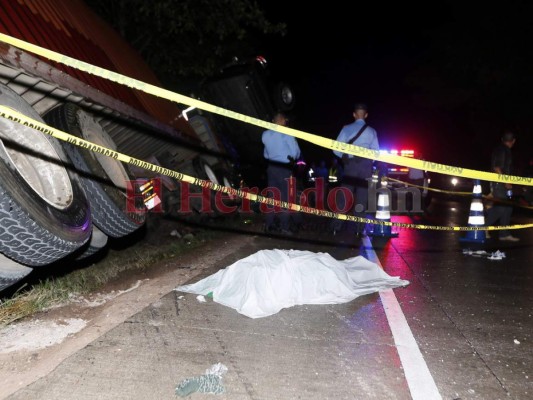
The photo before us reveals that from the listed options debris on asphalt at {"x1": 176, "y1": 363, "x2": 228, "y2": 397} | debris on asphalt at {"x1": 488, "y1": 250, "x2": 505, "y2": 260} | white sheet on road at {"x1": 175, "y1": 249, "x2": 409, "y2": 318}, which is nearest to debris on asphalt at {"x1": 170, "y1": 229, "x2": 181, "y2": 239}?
white sheet on road at {"x1": 175, "y1": 249, "x2": 409, "y2": 318}

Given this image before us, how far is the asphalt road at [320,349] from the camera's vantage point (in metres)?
2.34

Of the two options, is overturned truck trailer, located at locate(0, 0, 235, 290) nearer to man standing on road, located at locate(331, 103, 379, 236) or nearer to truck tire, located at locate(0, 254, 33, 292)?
truck tire, located at locate(0, 254, 33, 292)

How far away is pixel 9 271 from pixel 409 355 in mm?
2674

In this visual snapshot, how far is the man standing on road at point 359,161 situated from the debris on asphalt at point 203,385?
4.66 m

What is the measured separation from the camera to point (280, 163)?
6.90 m

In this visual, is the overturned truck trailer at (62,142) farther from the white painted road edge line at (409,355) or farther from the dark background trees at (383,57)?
the dark background trees at (383,57)

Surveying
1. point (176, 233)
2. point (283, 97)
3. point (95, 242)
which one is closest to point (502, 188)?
point (283, 97)

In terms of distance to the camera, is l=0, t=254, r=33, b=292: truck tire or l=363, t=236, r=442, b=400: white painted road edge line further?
l=0, t=254, r=33, b=292: truck tire

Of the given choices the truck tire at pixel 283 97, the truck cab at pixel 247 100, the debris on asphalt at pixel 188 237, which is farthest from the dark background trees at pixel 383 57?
the debris on asphalt at pixel 188 237

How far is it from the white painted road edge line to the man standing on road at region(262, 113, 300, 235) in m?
3.22

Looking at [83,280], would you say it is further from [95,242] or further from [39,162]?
[39,162]

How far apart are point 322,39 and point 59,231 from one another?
30.8 meters

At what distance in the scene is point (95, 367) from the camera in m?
2.45

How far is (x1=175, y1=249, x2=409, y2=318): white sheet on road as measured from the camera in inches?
137
